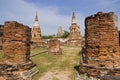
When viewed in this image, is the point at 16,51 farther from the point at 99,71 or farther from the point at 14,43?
the point at 99,71

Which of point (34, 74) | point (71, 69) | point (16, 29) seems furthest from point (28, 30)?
point (71, 69)

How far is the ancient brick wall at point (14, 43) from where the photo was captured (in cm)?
941

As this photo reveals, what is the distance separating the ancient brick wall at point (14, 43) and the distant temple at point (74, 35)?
21.9 metres

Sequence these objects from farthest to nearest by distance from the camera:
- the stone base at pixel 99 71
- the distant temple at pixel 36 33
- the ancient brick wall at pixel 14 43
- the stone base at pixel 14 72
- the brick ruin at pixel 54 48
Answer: the distant temple at pixel 36 33
the brick ruin at pixel 54 48
the ancient brick wall at pixel 14 43
the stone base at pixel 14 72
the stone base at pixel 99 71

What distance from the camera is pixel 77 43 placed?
3123cm

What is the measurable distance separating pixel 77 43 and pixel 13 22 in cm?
2247

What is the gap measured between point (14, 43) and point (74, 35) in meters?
24.6

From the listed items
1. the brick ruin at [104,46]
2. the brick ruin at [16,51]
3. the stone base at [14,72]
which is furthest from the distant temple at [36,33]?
the brick ruin at [104,46]

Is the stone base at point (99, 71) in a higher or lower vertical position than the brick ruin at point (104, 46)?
lower

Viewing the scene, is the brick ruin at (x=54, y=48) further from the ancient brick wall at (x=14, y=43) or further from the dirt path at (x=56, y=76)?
the ancient brick wall at (x=14, y=43)

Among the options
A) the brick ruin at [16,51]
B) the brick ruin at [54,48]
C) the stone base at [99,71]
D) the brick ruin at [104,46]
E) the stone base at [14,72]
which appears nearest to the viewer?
the stone base at [99,71]

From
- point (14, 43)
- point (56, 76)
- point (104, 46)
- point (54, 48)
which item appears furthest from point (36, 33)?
point (104, 46)

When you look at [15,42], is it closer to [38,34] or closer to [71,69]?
[71,69]

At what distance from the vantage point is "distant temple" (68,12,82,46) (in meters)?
31.6
